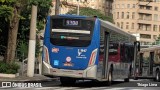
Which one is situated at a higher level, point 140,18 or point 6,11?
point 140,18

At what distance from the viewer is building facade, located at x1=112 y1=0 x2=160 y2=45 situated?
145 m

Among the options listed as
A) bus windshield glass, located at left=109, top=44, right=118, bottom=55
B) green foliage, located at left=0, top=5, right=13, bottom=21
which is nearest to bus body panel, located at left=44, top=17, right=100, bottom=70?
bus windshield glass, located at left=109, top=44, right=118, bottom=55

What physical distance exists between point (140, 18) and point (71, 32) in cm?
12377

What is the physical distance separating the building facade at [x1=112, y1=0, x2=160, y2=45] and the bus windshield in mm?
121508

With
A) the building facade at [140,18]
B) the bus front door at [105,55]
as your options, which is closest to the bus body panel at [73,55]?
the bus front door at [105,55]

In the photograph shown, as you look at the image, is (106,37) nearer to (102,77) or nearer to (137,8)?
(102,77)

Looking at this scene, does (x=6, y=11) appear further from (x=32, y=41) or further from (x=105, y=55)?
(x=105, y=55)

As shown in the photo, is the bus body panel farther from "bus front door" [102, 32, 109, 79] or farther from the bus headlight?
"bus front door" [102, 32, 109, 79]

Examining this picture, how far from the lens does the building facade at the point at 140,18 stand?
14462 cm

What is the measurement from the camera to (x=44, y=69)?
23656 mm

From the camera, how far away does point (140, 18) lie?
146m

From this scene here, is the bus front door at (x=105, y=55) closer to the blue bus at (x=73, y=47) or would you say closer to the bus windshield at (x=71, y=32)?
the blue bus at (x=73, y=47)

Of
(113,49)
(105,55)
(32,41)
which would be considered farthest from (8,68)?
(105,55)

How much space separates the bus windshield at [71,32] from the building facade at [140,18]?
12151 centimetres
